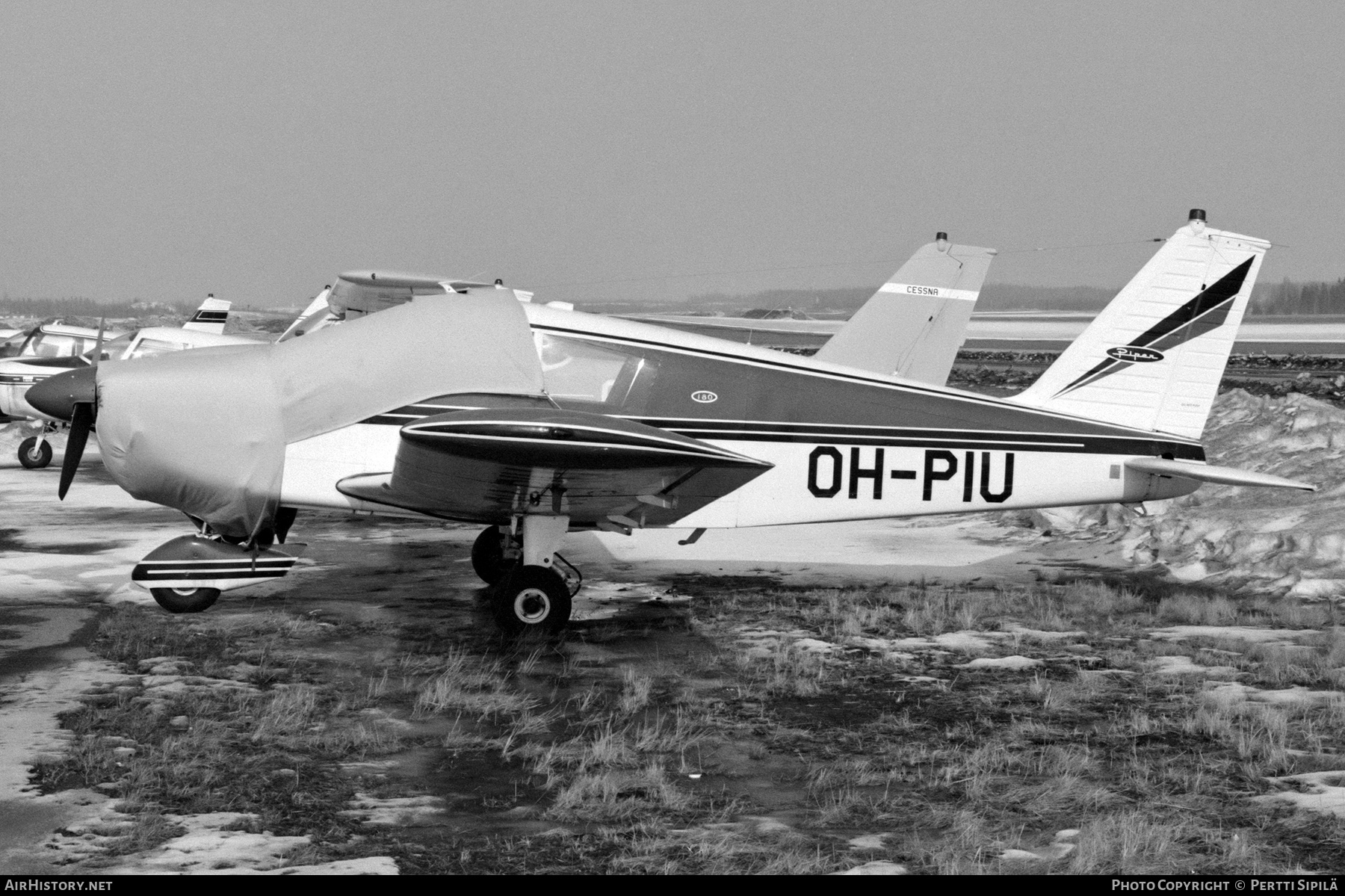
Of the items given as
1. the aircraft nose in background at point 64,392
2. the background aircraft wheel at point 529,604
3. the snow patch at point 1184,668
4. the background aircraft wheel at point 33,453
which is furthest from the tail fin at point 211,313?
the snow patch at point 1184,668

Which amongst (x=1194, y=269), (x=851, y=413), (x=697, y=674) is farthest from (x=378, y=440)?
(x=1194, y=269)

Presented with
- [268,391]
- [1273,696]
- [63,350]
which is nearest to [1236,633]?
[1273,696]

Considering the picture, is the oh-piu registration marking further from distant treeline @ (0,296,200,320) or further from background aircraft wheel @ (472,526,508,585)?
distant treeline @ (0,296,200,320)

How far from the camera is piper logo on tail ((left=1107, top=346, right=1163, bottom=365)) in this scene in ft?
31.0

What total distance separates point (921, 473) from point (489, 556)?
3.52 metres

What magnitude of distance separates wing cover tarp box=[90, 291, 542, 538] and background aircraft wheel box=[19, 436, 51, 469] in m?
10.9

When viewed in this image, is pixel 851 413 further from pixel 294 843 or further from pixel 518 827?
pixel 294 843

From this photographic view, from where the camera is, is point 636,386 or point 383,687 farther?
point 636,386

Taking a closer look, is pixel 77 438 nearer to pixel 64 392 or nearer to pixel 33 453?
pixel 64 392

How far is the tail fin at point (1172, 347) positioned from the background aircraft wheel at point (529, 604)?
3.93m

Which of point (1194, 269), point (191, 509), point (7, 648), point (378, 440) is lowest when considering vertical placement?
point (7, 648)

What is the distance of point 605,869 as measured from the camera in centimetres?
461

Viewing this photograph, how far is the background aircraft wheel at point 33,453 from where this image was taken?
1750 centimetres
